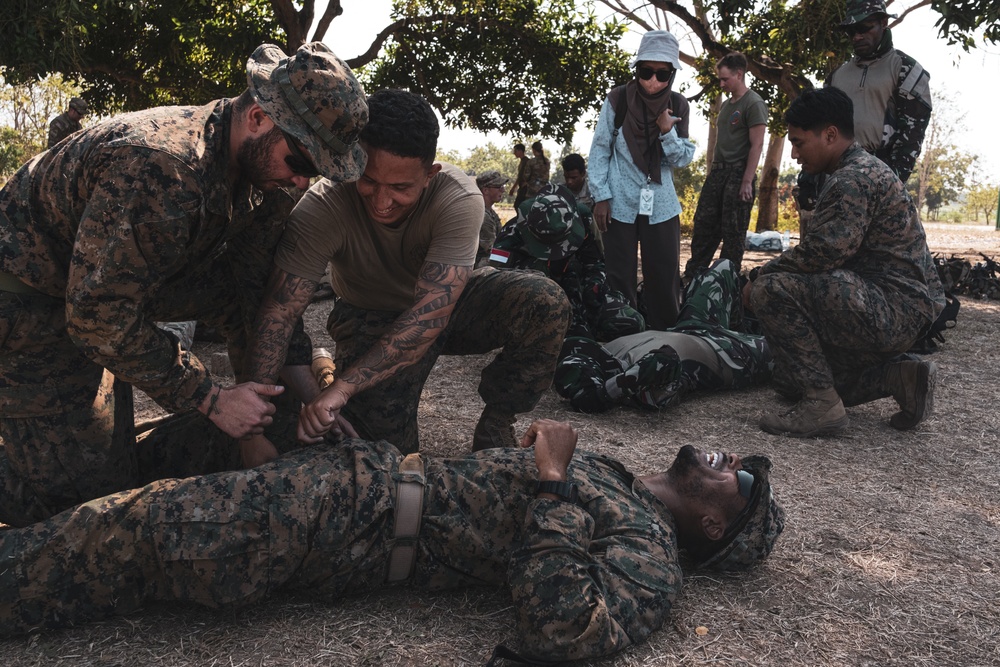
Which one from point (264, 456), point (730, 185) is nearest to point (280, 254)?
point (264, 456)

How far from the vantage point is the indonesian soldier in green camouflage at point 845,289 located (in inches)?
164

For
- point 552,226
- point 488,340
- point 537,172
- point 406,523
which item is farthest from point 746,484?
point 537,172

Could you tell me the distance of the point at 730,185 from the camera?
7141 mm

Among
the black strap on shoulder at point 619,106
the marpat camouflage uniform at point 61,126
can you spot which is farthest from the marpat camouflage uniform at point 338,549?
the marpat camouflage uniform at point 61,126

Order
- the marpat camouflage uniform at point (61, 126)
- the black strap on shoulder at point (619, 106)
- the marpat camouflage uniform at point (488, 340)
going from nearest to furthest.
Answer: the marpat camouflage uniform at point (488, 340), the black strap on shoulder at point (619, 106), the marpat camouflage uniform at point (61, 126)

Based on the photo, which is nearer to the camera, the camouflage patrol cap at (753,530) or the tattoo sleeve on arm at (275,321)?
the camouflage patrol cap at (753,530)

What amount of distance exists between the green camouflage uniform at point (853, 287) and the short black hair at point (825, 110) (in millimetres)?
148

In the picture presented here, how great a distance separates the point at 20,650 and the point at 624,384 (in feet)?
9.99

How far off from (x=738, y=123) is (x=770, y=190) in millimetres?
9267

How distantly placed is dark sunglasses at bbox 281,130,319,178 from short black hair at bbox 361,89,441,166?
0.32m

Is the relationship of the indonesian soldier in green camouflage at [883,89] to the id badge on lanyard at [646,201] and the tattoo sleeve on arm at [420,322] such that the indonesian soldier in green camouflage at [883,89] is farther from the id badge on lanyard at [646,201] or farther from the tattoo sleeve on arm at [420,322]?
the tattoo sleeve on arm at [420,322]

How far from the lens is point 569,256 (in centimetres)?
539

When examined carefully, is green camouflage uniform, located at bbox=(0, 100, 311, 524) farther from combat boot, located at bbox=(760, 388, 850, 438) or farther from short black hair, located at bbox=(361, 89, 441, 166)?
combat boot, located at bbox=(760, 388, 850, 438)

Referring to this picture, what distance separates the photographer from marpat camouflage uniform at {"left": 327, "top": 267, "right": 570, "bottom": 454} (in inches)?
135
